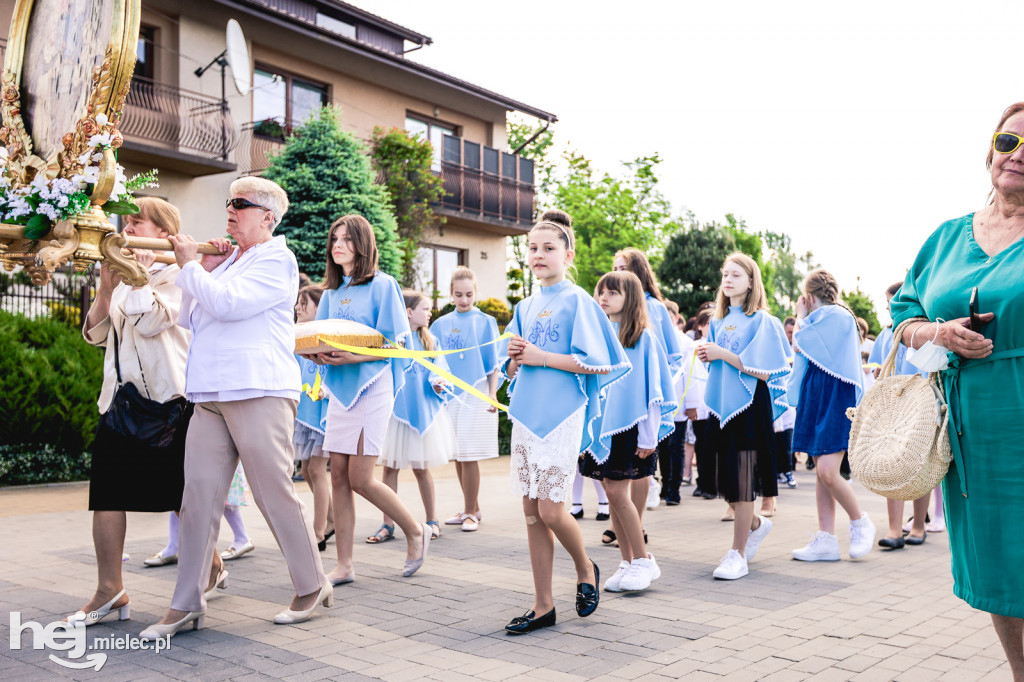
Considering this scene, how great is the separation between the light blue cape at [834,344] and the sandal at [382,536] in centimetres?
374

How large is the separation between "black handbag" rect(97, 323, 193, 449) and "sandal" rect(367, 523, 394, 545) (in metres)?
2.96

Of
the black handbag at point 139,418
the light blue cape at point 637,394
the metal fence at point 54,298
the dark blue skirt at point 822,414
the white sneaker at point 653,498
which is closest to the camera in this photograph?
the black handbag at point 139,418

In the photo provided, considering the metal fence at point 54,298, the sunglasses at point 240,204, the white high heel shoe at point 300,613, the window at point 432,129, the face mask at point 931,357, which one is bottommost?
the white high heel shoe at point 300,613

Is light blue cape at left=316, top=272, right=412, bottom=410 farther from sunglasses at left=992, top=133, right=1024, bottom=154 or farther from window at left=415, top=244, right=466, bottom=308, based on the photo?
window at left=415, top=244, right=466, bottom=308

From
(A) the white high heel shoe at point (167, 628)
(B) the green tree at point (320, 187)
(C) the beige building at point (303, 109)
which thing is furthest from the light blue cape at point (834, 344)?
(C) the beige building at point (303, 109)

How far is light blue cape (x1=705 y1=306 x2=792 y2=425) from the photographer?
256 inches

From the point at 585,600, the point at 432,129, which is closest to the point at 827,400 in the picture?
the point at 585,600

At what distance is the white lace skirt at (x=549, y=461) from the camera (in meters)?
4.75

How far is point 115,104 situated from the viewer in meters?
3.53

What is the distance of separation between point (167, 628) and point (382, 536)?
317 centimetres

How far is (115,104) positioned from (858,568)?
19.2 feet

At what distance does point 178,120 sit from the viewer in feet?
58.4

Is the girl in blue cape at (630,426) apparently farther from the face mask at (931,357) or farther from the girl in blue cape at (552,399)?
the face mask at (931,357)

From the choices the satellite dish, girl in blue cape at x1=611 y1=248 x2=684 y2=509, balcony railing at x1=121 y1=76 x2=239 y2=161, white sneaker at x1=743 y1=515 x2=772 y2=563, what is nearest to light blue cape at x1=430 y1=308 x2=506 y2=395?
girl in blue cape at x1=611 y1=248 x2=684 y2=509
